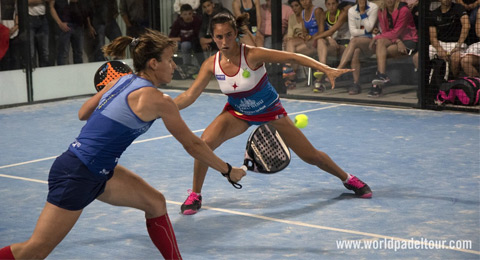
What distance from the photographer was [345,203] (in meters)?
6.80

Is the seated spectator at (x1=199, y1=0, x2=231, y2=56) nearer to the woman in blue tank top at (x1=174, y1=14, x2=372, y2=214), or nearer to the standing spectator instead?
the standing spectator

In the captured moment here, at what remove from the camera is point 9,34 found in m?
12.8

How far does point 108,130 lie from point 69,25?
977 cm

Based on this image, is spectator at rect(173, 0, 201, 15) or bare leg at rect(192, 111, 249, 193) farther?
spectator at rect(173, 0, 201, 15)

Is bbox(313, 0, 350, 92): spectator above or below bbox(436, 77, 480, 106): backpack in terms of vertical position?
above

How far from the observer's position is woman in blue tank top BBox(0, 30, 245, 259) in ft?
13.8

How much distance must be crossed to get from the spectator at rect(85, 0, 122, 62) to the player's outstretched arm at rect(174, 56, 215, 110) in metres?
7.66

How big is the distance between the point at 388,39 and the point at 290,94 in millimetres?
1974

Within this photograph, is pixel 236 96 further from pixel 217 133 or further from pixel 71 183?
pixel 71 183

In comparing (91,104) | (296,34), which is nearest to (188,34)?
(296,34)

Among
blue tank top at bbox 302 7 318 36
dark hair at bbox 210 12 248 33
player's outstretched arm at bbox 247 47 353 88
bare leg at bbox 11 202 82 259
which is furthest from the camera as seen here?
blue tank top at bbox 302 7 318 36

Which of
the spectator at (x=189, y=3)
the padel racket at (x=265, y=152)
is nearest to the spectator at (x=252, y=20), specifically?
the spectator at (x=189, y=3)

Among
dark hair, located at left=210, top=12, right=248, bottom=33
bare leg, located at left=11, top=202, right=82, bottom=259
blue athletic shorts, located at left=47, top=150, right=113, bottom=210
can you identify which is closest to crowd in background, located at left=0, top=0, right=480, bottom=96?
dark hair, located at left=210, top=12, right=248, bottom=33

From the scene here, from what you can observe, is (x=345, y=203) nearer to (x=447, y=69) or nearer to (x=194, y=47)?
(x=447, y=69)
